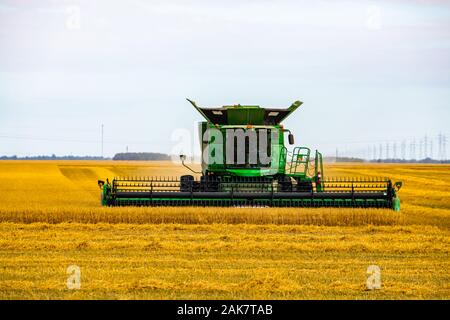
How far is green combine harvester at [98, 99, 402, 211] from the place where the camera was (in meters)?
19.2

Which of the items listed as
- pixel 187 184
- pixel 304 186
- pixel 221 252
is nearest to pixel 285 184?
pixel 304 186

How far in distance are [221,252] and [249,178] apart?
21.0 feet

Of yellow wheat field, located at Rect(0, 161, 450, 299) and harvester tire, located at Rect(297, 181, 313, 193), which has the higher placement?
harvester tire, located at Rect(297, 181, 313, 193)

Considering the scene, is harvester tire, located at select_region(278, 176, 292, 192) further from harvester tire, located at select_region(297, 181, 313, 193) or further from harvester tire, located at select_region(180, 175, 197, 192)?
harvester tire, located at select_region(180, 175, 197, 192)

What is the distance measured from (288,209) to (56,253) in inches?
265

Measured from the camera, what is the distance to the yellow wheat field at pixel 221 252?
10102 millimetres

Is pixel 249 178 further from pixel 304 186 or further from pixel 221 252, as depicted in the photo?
pixel 221 252

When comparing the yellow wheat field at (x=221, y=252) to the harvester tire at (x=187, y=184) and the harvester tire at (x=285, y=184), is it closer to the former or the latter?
the harvester tire at (x=187, y=184)

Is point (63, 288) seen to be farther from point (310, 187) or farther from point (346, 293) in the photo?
point (310, 187)

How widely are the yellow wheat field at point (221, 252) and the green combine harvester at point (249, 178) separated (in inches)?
28.5

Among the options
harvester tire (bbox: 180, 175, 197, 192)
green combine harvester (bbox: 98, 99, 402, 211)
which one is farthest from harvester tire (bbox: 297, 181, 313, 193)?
harvester tire (bbox: 180, 175, 197, 192)

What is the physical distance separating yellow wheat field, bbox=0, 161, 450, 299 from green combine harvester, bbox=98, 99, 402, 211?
2.38 feet

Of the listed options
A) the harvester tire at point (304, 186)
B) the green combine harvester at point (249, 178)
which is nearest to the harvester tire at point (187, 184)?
the green combine harvester at point (249, 178)
